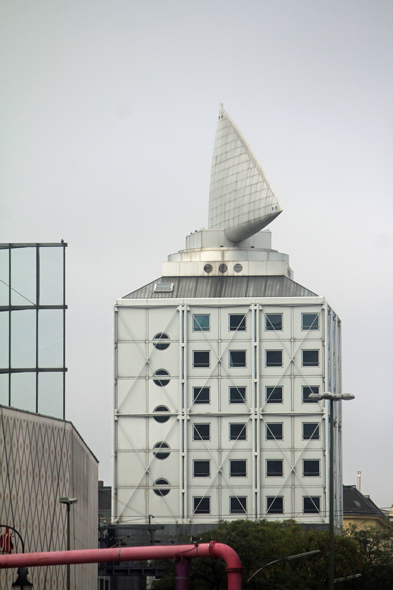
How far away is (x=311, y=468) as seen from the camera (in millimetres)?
111312

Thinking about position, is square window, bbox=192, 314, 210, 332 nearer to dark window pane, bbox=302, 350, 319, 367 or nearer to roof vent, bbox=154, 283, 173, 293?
roof vent, bbox=154, 283, 173, 293

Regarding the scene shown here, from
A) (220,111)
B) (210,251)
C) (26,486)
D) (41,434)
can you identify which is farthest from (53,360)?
(220,111)

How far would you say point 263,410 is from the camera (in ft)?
372

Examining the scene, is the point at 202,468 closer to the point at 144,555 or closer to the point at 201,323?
the point at 201,323

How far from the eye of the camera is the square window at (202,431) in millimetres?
113250

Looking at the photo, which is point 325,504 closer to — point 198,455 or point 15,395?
point 198,455

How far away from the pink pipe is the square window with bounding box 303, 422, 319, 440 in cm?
9121

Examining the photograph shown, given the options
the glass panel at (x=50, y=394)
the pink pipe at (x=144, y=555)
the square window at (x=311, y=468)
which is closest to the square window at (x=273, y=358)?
the square window at (x=311, y=468)

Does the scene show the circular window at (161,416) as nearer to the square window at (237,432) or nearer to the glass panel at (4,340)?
the square window at (237,432)

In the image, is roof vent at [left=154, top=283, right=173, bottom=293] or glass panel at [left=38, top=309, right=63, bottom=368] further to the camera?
roof vent at [left=154, top=283, right=173, bottom=293]

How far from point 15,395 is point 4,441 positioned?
1297cm

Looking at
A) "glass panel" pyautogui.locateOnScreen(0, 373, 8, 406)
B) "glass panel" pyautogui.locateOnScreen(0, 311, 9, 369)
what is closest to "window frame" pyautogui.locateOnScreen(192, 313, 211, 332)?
"glass panel" pyautogui.locateOnScreen(0, 311, 9, 369)

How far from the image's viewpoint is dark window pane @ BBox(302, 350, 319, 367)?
11381 cm

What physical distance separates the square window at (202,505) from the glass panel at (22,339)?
173 ft
